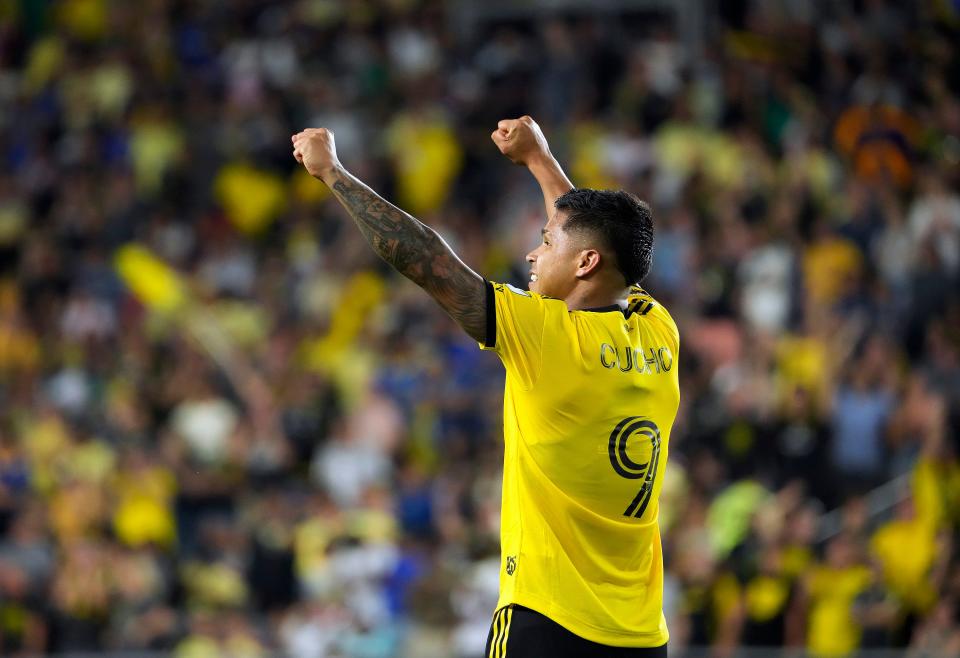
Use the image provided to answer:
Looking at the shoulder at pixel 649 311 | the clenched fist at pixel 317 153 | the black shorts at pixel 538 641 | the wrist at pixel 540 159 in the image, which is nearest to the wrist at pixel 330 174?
the clenched fist at pixel 317 153

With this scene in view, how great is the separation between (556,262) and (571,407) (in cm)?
48

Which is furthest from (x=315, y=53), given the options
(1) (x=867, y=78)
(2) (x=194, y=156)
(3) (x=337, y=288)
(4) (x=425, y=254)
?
(4) (x=425, y=254)

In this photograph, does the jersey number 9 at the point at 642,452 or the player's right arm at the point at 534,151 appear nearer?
the jersey number 9 at the point at 642,452

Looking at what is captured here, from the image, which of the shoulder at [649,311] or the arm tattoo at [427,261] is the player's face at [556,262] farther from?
the arm tattoo at [427,261]

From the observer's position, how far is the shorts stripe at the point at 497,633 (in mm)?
4578

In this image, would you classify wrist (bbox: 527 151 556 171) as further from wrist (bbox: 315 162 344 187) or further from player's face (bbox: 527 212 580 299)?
wrist (bbox: 315 162 344 187)

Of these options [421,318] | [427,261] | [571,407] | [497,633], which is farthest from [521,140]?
[421,318]

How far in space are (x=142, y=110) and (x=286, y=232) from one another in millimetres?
2638

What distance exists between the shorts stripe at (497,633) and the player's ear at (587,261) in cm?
105

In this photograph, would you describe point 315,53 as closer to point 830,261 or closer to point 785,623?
point 830,261

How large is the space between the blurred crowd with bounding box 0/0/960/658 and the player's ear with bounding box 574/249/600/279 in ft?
19.4

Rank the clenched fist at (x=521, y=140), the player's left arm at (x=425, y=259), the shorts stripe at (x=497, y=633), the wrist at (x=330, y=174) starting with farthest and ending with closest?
the clenched fist at (x=521, y=140) → the shorts stripe at (x=497, y=633) → the wrist at (x=330, y=174) → the player's left arm at (x=425, y=259)

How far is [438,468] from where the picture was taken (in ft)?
40.2

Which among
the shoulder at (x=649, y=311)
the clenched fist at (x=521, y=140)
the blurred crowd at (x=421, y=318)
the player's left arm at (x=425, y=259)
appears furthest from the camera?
the blurred crowd at (x=421, y=318)
